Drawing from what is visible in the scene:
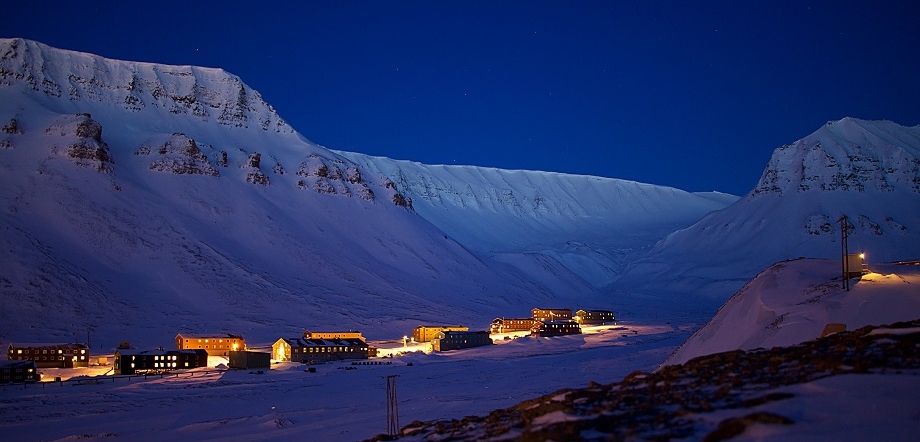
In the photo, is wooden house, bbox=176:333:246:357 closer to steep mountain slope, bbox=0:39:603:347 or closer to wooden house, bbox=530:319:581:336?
steep mountain slope, bbox=0:39:603:347

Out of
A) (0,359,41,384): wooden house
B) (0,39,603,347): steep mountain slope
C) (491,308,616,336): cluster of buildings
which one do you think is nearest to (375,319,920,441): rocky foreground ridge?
(0,359,41,384): wooden house

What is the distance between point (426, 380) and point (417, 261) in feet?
253

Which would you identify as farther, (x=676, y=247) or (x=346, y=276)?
(x=676, y=247)

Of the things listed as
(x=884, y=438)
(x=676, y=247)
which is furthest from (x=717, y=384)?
(x=676, y=247)

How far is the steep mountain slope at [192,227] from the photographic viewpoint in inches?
2916

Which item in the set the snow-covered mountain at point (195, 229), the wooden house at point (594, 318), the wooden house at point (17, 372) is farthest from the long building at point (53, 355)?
the wooden house at point (594, 318)

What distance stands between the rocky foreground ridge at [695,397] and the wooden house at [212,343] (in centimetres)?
4945

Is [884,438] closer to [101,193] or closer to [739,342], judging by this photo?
[739,342]

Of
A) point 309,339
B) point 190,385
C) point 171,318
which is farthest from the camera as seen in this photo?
point 171,318

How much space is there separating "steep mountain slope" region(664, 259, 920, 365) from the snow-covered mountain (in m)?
53.5

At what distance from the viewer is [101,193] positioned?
95.9 metres

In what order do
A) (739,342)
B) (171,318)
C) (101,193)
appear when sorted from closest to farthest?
1. (739,342)
2. (171,318)
3. (101,193)

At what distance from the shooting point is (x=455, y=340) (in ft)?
205

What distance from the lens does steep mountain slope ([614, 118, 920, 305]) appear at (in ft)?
476
